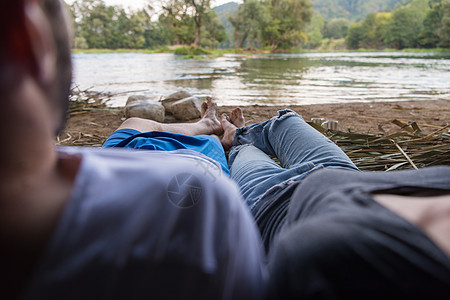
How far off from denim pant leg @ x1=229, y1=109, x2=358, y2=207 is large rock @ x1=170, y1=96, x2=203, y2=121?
2284mm

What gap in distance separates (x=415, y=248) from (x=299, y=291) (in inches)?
7.1

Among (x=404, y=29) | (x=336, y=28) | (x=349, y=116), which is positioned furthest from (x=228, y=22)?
(x=349, y=116)

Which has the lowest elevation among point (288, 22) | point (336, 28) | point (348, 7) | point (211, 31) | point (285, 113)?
point (285, 113)

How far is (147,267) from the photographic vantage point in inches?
15.1

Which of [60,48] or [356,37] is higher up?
[356,37]

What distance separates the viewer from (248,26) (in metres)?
46.4

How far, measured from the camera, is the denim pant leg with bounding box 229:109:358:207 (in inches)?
46.8

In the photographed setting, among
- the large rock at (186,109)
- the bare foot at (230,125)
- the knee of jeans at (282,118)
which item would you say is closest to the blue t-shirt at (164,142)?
the knee of jeans at (282,118)

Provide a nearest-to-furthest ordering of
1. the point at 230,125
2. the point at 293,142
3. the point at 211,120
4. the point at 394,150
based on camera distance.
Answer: the point at 293,142 < the point at 394,150 < the point at 230,125 < the point at 211,120

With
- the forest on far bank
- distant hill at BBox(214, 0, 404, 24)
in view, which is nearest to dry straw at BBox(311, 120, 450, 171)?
the forest on far bank

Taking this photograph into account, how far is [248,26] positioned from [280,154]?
49.5 metres

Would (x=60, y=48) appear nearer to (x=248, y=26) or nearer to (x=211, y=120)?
(x=211, y=120)

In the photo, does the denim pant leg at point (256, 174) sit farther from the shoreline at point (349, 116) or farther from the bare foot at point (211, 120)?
the shoreline at point (349, 116)

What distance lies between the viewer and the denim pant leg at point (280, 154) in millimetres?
1188
